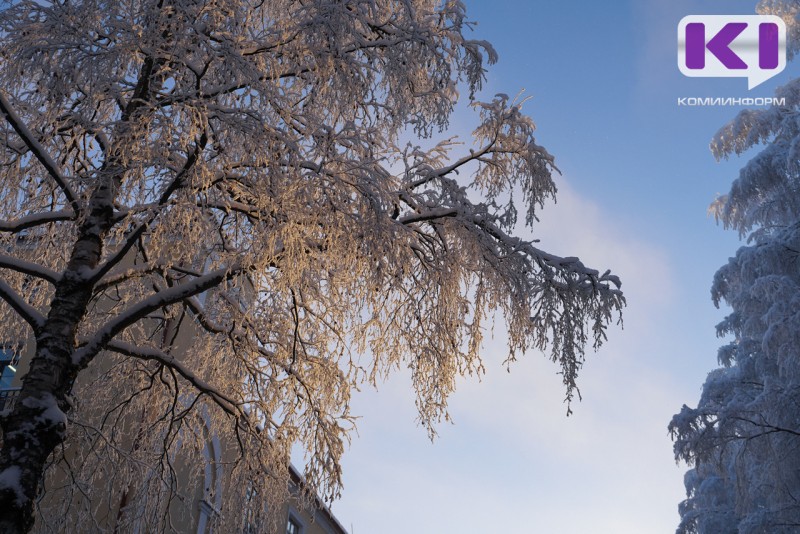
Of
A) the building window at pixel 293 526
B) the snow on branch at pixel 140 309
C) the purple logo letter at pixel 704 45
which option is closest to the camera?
the snow on branch at pixel 140 309

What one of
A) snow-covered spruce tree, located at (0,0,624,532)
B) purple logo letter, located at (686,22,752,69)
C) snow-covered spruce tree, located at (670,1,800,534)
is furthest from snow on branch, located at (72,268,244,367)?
purple logo letter, located at (686,22,752,69)

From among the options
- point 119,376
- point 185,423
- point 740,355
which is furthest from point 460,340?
point 740,355

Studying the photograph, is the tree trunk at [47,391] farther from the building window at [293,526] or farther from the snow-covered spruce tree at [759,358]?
the building window at [293,526]

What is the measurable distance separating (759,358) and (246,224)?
1533 cm

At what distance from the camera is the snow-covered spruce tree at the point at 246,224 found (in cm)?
523

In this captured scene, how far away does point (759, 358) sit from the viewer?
55.9 feet

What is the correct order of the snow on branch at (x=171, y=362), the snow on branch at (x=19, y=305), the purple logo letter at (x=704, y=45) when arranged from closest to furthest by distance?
the snow on branch at (x=19, y=305) < the snow on branch at (x=171, y=362) < the purple logo letter at (x=704, y=45)

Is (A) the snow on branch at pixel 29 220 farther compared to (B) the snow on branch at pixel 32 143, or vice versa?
(A) the snow on branch at pixel 29 220

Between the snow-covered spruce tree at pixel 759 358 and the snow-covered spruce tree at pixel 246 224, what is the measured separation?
8.56m

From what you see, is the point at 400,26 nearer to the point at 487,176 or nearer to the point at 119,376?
the point at 487,176

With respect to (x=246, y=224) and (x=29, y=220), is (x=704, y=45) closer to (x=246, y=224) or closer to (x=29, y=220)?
(x=246, y=224)

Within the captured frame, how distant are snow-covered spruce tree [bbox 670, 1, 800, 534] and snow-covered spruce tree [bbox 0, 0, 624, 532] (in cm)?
856

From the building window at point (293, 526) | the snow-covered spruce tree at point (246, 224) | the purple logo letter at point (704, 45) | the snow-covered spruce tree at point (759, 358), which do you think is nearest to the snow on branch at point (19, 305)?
the snow-covered spruce tree at point (246, 224)

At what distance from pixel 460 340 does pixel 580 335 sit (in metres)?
1.15
